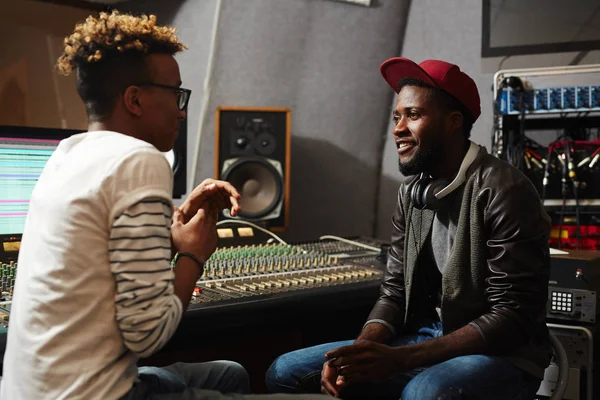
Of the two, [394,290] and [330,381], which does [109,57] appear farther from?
[394,290]

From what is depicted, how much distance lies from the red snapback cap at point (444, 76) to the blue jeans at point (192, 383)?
894 mm

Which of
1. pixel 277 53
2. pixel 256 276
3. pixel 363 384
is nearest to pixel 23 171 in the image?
pixel 256 276

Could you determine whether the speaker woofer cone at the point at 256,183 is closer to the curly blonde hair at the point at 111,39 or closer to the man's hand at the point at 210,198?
the man's hand at the point at 210,198

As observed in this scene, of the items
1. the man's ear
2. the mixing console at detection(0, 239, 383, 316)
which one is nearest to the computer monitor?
the mixing console at detection(0, 239, 383, 316)

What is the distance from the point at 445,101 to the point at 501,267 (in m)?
0.49

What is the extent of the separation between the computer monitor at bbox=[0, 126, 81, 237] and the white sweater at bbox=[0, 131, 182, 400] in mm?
852

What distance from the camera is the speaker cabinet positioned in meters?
2.70

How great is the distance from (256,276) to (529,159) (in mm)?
1528

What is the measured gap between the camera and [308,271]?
1.86 meters

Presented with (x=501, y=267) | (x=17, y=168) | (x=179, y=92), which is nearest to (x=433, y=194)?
(x=501, y=267)

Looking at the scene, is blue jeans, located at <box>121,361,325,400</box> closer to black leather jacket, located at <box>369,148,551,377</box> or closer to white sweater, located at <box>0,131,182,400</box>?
white sweater, located at <box>0,131,182,400</box>

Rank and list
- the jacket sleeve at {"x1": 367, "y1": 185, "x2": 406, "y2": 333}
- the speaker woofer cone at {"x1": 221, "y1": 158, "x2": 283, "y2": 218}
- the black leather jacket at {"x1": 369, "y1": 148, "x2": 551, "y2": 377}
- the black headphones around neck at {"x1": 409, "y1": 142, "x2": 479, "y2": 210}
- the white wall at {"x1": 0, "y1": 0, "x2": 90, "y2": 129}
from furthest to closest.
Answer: the white wall at {"x1": 0, "y1": 0, "x2": 90, "y2": 129} → the speaker woofer cone at {"x1": 221, "y1": 158, "x2": 283, "y2": 218} → the jacket sleeve at {"x1": 367, "y1": 185, "x2": 406, "y2": 333} → the black headphones around neck at {"x1": 409, "y1": 142, "x2": 479, "y2": 210} → the black leather jacket at {"x1": 369, "y1": 148, "x2": 551, "y2": 377}

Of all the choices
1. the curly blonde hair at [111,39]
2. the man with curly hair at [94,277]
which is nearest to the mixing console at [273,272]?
the man with curly hair at [94,277]

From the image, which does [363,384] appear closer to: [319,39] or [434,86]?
[434,86]
